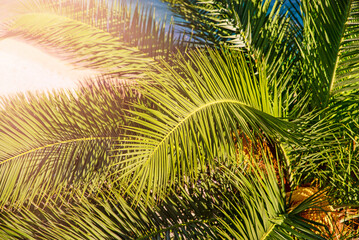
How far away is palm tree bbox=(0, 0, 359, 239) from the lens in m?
0.92

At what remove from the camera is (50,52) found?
2338mm

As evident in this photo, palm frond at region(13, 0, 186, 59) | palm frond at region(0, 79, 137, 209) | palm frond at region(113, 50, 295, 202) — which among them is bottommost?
palm frond at region(0, 79, 137, 209)

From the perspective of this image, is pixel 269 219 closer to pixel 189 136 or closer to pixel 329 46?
pixel 189 136

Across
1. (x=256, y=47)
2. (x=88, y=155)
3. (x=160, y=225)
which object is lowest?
(x=160, y=225)

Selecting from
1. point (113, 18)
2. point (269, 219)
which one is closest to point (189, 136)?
point (269, 219)

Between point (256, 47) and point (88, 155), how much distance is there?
2.83ft

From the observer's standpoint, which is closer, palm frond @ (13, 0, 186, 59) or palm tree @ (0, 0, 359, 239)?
palm tree @ (0, 0, 359, 239)

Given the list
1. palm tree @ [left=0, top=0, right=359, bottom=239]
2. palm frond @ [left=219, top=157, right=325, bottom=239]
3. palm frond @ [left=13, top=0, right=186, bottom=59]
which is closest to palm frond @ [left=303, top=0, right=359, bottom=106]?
palm tree @ [left=0, top=0, right=359, bottom=239]

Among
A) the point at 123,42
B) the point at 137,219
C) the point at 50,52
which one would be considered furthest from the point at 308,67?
the point at 50,52

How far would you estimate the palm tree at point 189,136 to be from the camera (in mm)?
922

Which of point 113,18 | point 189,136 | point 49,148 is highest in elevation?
point 113,18

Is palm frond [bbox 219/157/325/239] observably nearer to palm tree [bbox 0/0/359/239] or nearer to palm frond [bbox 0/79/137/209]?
palm tree [bbox 0/0/359/239]

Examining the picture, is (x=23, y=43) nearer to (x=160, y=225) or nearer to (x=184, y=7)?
(x=184, y=7)

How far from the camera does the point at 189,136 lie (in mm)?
889
